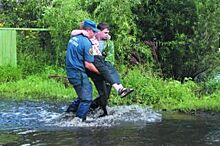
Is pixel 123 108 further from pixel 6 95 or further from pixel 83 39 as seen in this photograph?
pixel 6 95

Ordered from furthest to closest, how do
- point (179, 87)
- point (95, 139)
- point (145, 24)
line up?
point (145, 24) → point (179, 87) → point (95, 139)

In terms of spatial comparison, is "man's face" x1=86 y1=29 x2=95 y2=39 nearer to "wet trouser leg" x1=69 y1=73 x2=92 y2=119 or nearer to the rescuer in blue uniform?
the rescuer in blue uniform

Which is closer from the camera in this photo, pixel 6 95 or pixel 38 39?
pixel 6 95

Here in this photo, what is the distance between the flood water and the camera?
8125 mm

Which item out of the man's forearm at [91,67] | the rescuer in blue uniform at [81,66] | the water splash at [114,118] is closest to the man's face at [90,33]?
the rescuer in blue uniform at [81,66]

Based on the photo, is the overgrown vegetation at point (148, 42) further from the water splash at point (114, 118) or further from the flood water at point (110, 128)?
the flood water at point (110, 128)

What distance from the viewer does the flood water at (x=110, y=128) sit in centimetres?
812

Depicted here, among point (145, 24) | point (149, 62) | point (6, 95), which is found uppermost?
point (145, 24)

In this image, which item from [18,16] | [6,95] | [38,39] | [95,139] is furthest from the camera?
[18,16]

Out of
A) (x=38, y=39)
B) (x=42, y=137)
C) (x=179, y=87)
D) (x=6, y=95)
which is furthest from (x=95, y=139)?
(x=38, y=39)

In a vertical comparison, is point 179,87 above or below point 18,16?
below

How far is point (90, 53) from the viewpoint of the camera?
31.4 feet

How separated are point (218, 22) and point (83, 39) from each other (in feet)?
17.0

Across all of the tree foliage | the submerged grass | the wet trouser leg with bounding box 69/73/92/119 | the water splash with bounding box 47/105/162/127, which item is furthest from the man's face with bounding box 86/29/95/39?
the tree foliage
